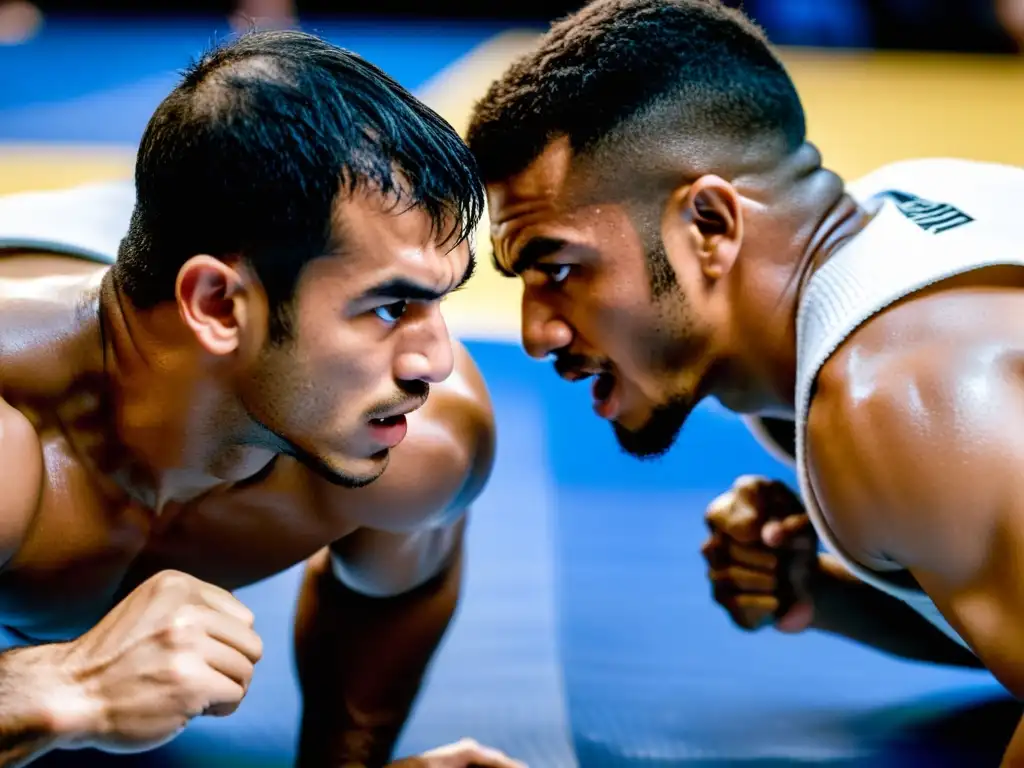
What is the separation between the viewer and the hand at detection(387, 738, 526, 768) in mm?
1859

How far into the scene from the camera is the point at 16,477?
1535 millimetres

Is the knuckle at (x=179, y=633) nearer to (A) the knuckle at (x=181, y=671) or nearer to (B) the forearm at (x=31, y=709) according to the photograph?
(A) the knuckle at (x=181, y=671)

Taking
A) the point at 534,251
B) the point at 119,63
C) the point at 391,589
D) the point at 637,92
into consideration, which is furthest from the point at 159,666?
the point at 119,63

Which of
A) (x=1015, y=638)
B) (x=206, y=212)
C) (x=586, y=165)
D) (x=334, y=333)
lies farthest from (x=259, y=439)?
(x=1015, y=638)

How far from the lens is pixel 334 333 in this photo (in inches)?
61.4

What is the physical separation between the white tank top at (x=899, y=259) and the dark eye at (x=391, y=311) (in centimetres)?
57

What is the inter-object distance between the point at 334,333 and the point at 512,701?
94 centimetres

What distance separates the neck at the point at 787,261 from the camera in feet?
6.50

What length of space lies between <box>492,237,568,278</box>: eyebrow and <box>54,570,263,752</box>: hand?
0.76 metres

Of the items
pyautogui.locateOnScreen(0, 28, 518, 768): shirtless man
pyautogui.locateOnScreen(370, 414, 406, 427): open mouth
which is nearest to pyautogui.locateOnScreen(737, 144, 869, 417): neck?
pyautogui.locateOnScreen(0, 28, 518, 768): shirtless man

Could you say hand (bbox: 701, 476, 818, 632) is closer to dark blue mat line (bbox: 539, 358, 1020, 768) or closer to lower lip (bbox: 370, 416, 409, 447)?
dark blue mat line (bbox: 539, 358, 1020, 768)

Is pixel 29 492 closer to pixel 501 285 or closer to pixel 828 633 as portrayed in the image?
pixel 828 633

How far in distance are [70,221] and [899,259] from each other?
1349mm

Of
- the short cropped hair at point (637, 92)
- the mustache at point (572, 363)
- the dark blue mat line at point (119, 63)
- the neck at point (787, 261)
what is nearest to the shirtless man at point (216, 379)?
the mustache at point (572, 363)
